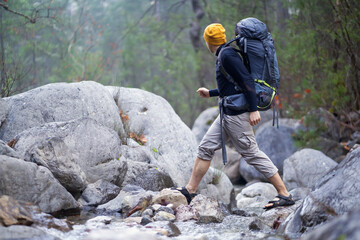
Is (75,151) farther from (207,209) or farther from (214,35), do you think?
(214,35)

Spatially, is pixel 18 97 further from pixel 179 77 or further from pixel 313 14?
pixel 179 77

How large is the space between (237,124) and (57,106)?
3101 mm

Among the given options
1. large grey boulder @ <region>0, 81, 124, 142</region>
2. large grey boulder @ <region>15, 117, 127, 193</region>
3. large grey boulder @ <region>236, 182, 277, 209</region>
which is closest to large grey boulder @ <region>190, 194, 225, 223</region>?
large grey boulder @ <region>15, 117, 127, 193</region>

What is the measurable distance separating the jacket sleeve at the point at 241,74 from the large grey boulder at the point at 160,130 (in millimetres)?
2677

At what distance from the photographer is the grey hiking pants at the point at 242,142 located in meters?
4.48

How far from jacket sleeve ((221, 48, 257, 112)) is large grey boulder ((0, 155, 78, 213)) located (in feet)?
7.13

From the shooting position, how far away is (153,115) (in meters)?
7.71

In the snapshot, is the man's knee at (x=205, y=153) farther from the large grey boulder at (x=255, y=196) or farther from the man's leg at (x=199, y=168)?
the large grey boulder at (x=255, y=196)

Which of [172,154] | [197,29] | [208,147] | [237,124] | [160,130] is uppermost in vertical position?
[197,29]

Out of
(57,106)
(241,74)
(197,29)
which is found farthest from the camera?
(197,29)

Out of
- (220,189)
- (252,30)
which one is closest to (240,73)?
(252,30)

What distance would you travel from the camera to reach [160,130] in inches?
296

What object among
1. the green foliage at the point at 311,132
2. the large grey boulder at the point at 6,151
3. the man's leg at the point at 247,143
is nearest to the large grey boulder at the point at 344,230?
the man's leg at the point at 247,143

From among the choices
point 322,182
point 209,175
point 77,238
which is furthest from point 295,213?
point 209,175
